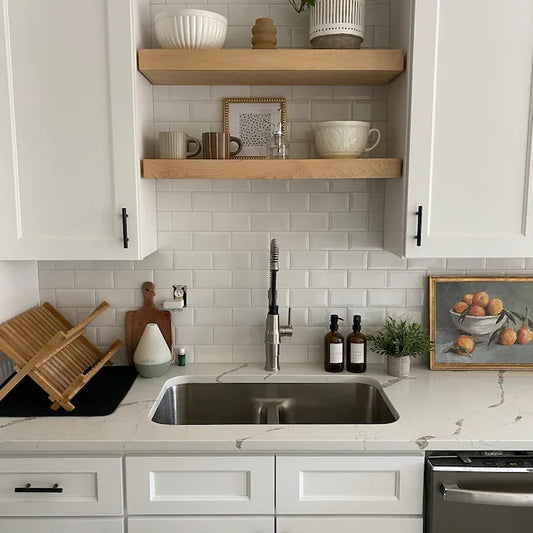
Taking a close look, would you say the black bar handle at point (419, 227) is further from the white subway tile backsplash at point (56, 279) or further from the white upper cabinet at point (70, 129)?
the white subway tile backsplash at point (56, 279)

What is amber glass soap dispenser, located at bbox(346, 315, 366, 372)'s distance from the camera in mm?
2086

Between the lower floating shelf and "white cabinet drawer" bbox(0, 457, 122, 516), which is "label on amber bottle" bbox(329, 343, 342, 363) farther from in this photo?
"white cabinet drawer" bbox(0, 457, 122, 516)

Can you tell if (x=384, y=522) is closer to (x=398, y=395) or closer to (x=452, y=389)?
(x=398, y=395)

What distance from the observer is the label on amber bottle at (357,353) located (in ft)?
6.84

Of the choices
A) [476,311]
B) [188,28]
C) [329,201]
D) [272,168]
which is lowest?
[476,311]

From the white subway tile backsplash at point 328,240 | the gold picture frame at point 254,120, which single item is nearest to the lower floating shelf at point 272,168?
the gold picture frame at point 254,120

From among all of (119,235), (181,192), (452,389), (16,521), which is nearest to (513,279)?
(452,389)

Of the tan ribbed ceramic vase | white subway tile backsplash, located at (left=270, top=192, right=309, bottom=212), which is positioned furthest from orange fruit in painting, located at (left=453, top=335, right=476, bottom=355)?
the tan ribbed ceramic vase

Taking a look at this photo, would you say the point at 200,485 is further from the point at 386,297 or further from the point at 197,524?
the point at 386,297

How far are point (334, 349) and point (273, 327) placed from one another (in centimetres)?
25

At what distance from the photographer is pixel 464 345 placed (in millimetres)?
2139

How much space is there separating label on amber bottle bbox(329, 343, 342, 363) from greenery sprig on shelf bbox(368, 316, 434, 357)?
129mm

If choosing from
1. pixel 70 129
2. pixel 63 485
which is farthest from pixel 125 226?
pixel 63 485

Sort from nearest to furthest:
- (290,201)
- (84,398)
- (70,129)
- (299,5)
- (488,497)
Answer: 1. (488,497)
2. (70,129)
3. (84,398)
4. (299,5)
5. (290,201)
